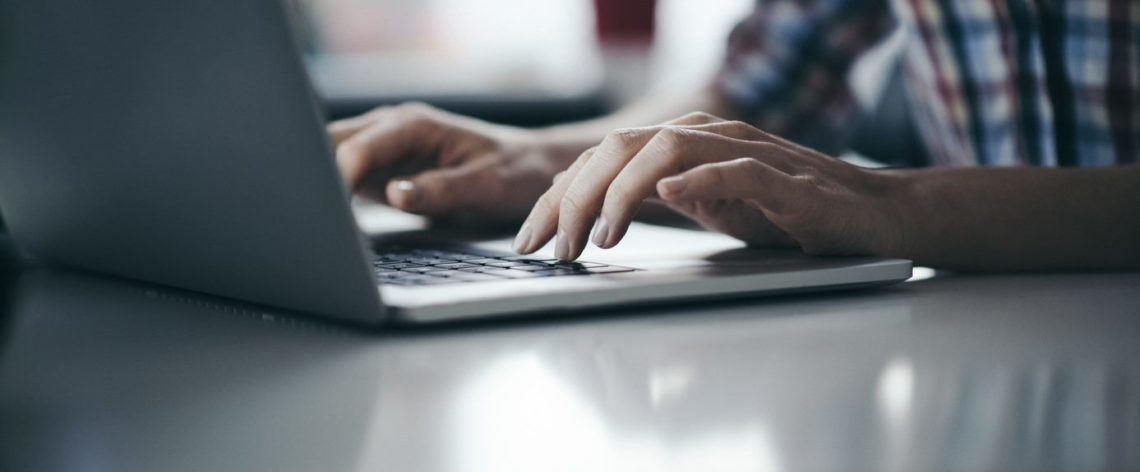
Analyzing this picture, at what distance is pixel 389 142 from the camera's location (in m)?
0.96

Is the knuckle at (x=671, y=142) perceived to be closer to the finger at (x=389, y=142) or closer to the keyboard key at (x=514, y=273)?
the keyboard key at (x=514, y=273)

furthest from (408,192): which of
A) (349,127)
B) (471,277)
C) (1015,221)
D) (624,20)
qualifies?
(624,20)

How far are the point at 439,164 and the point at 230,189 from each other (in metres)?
0.48

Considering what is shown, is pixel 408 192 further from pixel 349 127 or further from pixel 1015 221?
pixel 1015 221

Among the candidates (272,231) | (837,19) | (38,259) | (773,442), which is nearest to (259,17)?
(272,231)

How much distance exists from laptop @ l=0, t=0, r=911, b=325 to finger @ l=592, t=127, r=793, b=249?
2 cm

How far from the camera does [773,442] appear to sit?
341mm

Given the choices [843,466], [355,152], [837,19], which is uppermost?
[837,19]

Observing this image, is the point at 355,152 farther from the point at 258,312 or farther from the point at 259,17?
the point at 259,17

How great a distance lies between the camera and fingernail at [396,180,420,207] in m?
0.90

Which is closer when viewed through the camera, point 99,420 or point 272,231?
point 99,420

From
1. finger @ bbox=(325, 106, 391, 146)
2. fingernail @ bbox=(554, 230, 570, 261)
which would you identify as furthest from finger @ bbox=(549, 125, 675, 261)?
finger @ bbox=(325, 106, 391, 146)

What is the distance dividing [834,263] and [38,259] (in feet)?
1.97

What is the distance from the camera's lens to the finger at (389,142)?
0.94 meters
